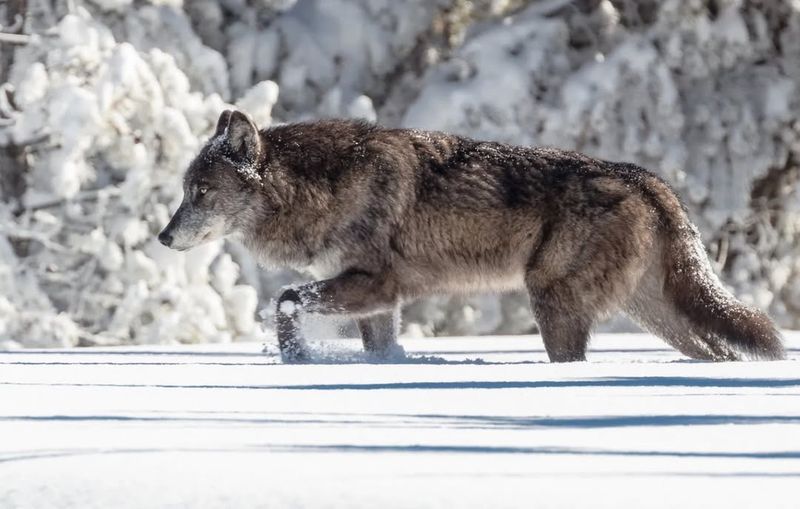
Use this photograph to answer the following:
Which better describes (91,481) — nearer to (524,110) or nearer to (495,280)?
(495,280)

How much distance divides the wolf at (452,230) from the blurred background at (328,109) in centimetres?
733

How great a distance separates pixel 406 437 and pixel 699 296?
147 inches

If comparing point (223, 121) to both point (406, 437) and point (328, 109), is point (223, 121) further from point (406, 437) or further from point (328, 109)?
point (328, 109)

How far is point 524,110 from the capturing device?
1848cm

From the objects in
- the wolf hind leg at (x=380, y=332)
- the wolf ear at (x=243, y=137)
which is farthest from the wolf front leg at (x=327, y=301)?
the wolf ear at (x=243, y=137)

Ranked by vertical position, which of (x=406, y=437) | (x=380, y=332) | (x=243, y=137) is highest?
(x=406, y=437)

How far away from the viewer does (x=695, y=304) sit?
7391 mm

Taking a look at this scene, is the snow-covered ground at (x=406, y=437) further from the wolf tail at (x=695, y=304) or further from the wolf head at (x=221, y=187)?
the wolf head at (x=221, y=187)

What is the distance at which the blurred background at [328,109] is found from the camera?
52.2 ft

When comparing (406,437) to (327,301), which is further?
(327,301)

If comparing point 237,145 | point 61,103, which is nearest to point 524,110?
point 61,103

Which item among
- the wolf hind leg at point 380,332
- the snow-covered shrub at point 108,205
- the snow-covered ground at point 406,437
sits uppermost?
the snow-covered ground at point 406,437

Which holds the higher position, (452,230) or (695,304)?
(452,230)

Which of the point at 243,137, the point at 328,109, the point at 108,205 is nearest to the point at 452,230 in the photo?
the point at 243,137
